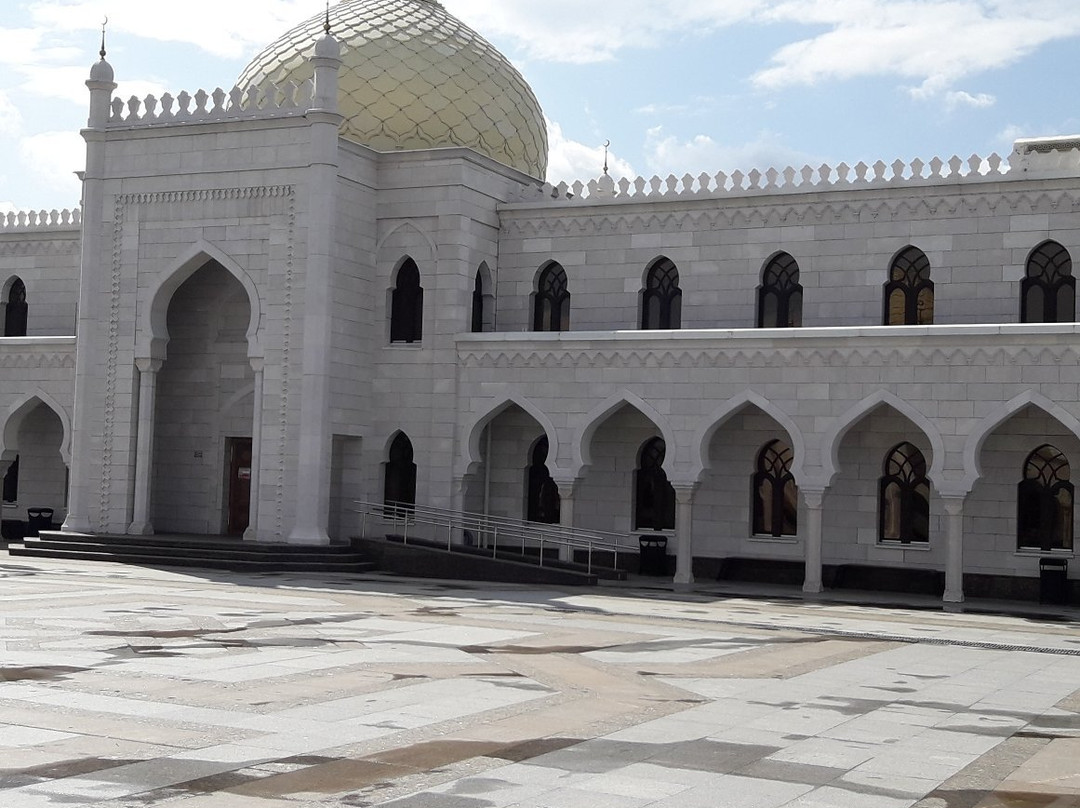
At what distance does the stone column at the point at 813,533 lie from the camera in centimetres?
2308

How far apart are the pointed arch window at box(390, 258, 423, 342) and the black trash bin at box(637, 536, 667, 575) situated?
5.66 metres


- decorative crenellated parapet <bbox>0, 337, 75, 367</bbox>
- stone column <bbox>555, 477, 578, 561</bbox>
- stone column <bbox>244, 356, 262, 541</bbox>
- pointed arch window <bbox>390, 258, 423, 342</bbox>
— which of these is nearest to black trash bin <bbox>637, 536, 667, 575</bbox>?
stone column <bbox>555, 477, 578, 561</bbox>

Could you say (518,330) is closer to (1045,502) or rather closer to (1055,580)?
(1045,502)

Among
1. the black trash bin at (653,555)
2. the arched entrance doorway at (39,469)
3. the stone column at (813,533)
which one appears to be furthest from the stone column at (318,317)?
the arched entrance doorway at (39,469)

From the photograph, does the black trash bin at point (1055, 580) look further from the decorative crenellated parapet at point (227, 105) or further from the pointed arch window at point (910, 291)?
the decorative crenellated parapet at point (227, 105)

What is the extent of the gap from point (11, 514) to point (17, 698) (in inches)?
914

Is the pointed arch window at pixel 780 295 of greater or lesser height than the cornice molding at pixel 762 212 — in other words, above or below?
below

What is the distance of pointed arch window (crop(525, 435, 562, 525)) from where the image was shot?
27.1 meters

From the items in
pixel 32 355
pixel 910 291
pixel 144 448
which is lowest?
pixel 144 448

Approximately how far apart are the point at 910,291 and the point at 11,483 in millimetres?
19899

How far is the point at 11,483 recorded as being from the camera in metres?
32.5

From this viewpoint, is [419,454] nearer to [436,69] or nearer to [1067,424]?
[436,69]

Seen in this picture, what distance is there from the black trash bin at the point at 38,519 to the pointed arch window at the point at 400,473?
772 centimetres

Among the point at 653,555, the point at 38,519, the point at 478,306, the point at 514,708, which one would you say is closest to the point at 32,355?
the point at 38,519
